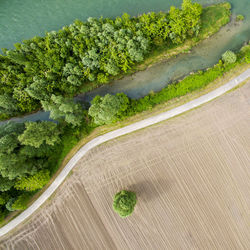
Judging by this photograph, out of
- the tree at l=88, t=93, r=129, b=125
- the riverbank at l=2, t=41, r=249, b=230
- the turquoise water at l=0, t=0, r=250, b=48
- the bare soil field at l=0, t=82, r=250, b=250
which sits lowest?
the bare soil field at l=0, t=82, r=250, b=250

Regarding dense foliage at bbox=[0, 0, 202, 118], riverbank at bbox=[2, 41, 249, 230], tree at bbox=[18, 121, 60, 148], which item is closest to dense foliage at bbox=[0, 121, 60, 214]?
tree at bbox=[18, 121, 60, 148]

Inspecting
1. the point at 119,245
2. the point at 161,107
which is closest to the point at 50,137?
the point at 161,107

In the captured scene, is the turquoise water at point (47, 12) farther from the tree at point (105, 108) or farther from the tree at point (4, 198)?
the tree at point (4, 198)

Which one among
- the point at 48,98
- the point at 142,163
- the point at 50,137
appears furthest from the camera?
the point at 142,163

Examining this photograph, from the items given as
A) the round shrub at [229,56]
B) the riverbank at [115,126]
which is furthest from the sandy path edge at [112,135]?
the round shrub at [229,56]

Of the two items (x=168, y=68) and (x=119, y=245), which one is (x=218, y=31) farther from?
(x=119, y=245)

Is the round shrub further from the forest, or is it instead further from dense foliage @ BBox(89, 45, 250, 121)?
dense foliage @ BBox(89, 45, 250, 121)
